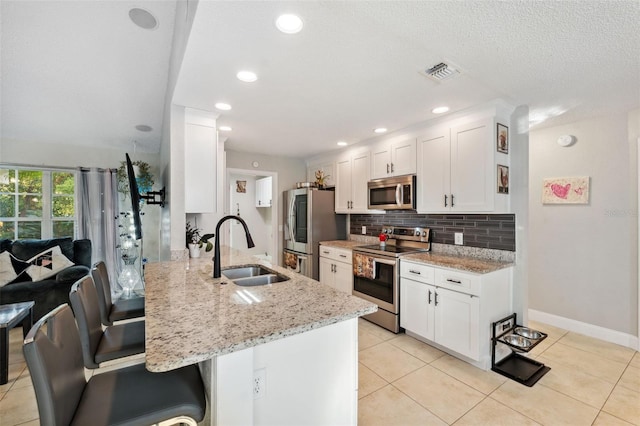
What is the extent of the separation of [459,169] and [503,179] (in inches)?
15.5

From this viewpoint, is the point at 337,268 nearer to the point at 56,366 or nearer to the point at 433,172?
the point at 433,172

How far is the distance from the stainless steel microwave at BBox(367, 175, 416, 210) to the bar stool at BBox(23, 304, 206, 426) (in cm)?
274

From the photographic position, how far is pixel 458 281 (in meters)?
2.49

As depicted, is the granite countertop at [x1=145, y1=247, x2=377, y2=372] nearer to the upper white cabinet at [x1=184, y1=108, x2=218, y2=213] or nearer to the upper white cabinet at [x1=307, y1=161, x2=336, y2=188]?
the upper white cabinet at [x1=184, y1=108, x2=218, y2=213]

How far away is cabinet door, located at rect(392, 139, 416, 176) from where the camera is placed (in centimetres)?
327

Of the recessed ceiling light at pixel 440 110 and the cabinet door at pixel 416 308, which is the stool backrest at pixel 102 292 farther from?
the recessed ceiling light at pixel 440 110

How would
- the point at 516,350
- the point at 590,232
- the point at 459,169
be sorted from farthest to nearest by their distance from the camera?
the point at 590,232 → the point at 459,169 → the point at 516,350

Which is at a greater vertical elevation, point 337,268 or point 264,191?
point 264,191

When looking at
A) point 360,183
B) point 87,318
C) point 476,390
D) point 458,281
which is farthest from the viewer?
point 360,183

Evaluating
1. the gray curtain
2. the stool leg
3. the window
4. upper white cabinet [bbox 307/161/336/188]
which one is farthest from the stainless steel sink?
the window

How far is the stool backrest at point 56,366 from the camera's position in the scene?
0.84 meters

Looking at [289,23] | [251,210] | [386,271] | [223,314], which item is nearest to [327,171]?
[386,271]

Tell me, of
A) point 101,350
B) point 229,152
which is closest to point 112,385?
point 101,350

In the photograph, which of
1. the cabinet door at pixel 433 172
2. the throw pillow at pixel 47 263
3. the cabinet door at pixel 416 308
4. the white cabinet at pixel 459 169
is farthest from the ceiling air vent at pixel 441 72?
the throw pillow at pixel 47 263
